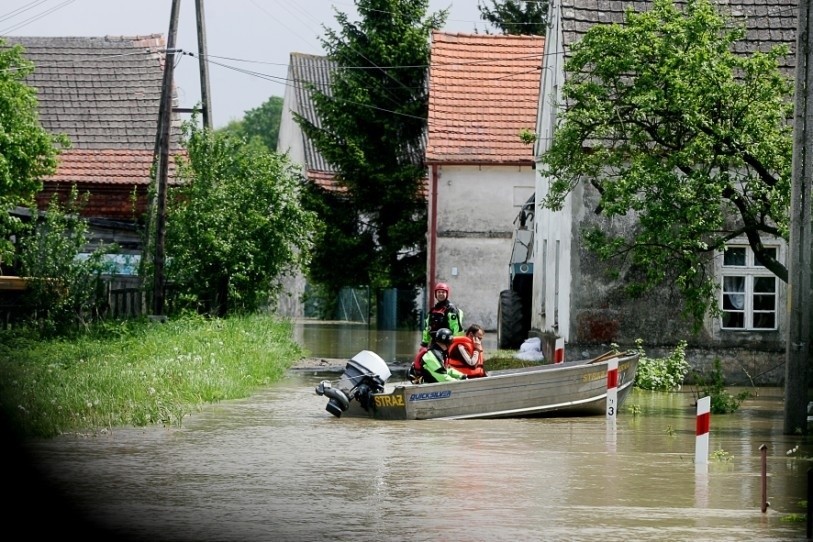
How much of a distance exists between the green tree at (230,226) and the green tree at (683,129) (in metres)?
13.6

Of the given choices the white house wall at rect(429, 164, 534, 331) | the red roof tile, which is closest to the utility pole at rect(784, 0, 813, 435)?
the white house wall at rect(429, 164, 534, 331)

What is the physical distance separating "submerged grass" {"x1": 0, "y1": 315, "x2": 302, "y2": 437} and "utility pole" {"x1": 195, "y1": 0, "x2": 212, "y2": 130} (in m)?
6.30

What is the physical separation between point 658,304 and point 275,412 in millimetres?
8971

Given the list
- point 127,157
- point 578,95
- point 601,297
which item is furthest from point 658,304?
point 127,157

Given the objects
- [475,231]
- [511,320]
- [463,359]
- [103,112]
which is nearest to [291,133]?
[103,112]

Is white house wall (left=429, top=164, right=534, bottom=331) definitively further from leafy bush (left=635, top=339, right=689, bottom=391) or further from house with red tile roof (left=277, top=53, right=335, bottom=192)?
leafy bush (left=635, top=339, right=689, bottom=391)

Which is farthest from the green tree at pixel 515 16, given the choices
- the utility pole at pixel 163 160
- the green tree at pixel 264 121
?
the green tree at pixel 264 121

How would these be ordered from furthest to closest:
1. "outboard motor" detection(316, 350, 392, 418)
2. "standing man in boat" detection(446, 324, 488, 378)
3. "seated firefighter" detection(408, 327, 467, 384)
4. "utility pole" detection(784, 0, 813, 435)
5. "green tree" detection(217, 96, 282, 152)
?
1. "green tree" detection(217, 96, 282, 152)
2. "standing man in boat" detection(446, 324, 488, 378)
3. "seated firefighter" detection(408, 327, 467, 384)
4. "outboard motor" detection(316, 350, 392, 418)
5. "utility pole" detection(784, 0, 813, 435)

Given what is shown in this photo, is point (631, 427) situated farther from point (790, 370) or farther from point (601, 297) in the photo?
point (601, 297)

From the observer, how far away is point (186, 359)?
82.8 feet

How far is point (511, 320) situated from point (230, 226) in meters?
7.08

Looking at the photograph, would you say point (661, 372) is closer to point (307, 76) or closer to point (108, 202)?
point (108, 202)

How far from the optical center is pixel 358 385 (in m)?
21.7

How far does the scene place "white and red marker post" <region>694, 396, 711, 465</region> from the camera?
621 inches
